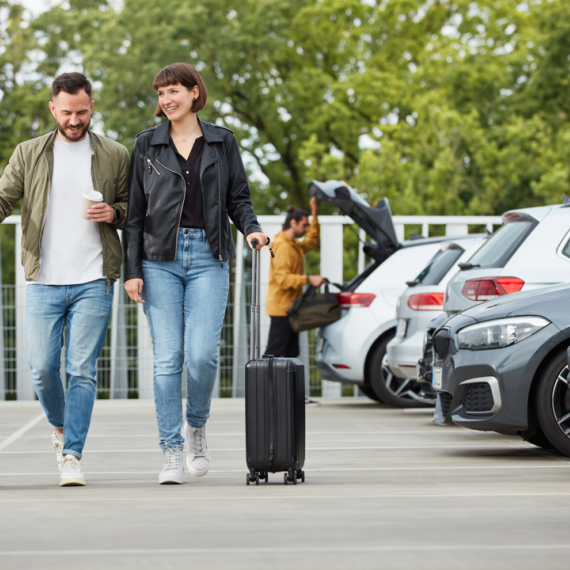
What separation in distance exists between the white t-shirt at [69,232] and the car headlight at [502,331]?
2310 mm

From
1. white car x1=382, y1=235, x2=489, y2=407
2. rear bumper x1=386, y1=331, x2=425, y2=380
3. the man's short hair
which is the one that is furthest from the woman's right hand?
rear bumper x1=386, y1=331, x2=425, y2=380

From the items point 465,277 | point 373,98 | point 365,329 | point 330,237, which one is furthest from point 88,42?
point 465,277

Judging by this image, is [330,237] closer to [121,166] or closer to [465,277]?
[465,277]

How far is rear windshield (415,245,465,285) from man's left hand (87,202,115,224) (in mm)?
4652

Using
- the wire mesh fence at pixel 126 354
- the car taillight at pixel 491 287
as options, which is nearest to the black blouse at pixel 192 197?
the car taillight at pixel 491 287

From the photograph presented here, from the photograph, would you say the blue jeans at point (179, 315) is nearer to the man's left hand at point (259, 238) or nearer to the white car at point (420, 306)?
the man's left hand at point (259, 238)

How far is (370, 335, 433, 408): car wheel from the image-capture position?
10.1m

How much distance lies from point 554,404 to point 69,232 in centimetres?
292

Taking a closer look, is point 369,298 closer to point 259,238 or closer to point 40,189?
point 259,238

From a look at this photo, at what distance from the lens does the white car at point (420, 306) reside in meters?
8.92

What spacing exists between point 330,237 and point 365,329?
2867 millimetres

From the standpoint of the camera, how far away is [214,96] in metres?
26.2

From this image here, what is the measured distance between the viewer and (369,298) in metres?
10.2

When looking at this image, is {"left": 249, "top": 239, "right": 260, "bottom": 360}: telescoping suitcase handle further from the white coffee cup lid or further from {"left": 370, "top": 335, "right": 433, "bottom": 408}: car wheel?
{"left": 370, "top": 335, "right": 433, "bottom": 408}: car wheel
